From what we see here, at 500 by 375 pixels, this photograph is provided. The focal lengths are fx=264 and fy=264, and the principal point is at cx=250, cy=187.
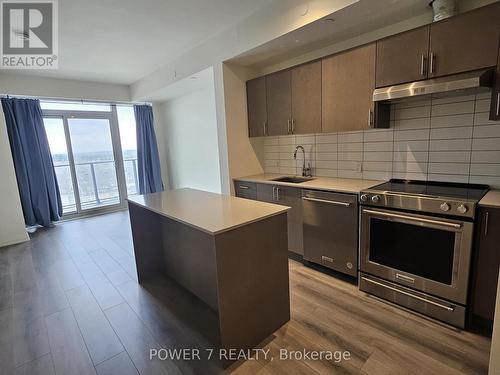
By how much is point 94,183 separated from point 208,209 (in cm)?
486

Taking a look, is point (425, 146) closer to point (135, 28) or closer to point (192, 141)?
point (135, 28)

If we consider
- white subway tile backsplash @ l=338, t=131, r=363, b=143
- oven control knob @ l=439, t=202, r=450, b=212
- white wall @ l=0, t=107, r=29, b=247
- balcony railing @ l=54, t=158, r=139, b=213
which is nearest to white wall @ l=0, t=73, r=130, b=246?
white wall @ l=0, t=107, r=29, b=247

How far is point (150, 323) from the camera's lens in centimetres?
211

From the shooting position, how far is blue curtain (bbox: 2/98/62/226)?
4469 mm

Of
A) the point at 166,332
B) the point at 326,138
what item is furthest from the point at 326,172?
the point at 166,332

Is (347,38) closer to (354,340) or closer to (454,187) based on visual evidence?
(454,187)

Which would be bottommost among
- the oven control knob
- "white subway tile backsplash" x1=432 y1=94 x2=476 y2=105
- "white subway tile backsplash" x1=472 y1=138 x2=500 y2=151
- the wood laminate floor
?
the wood laminate floor

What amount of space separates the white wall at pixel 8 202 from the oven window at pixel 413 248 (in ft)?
16.6

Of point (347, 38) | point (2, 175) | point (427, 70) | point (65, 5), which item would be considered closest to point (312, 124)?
point (347, 38)

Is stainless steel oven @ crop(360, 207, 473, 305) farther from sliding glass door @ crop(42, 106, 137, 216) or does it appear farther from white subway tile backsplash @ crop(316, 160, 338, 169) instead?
sliding glass door @ crop(42, 106, 137, 216)

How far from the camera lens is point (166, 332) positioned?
2.00 metres

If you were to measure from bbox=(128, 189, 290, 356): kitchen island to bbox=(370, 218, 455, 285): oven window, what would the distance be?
2.80 ft

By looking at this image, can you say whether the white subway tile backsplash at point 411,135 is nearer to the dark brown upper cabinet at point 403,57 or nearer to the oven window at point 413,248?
the dark brown upper cabinet at point 403,57

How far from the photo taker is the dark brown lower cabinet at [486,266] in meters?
1.69
